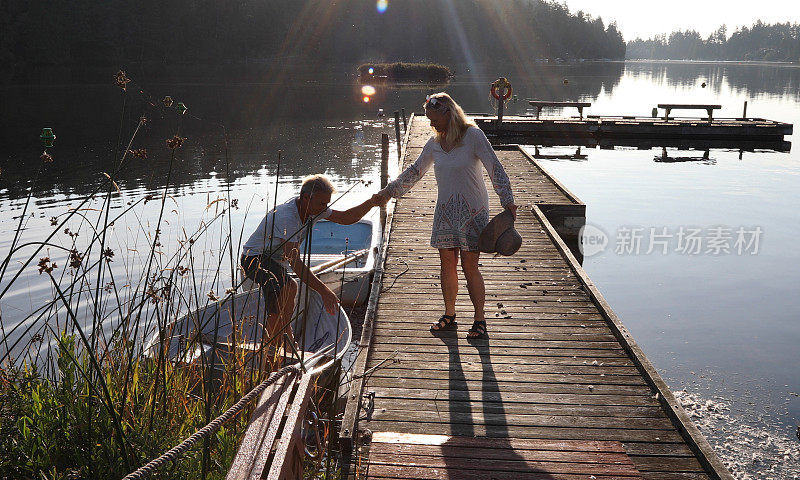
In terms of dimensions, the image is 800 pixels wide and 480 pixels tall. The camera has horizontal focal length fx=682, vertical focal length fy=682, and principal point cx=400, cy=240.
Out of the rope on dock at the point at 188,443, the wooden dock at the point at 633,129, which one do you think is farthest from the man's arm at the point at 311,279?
the wooden dock at the point at 633,129

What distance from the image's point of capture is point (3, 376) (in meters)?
3.72

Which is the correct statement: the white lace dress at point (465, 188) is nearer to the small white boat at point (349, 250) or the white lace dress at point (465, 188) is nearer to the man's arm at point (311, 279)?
the man's arm at point (311, 279)

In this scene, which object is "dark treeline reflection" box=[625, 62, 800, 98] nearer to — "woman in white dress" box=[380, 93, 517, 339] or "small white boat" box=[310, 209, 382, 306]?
"small white boat" box=[310, 209, 382, 306]

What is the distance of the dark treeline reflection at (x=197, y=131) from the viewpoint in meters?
19.2

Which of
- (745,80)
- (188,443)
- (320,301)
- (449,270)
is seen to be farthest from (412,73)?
(188,443)

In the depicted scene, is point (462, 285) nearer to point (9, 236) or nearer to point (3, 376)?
point (3, 376)

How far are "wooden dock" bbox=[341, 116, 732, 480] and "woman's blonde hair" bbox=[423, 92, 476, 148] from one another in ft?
5.66

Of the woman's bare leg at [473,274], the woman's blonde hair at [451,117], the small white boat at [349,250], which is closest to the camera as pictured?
the woman's blonde hair at [451,117]

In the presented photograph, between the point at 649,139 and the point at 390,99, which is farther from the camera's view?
the point at 390,99

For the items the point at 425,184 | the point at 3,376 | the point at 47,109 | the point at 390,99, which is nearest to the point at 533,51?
the point at 390,99

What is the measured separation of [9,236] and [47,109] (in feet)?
81.7

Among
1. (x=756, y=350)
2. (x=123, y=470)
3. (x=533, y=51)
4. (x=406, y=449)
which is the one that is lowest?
(x=756, y=350)

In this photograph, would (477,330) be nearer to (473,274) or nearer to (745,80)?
(473,274)

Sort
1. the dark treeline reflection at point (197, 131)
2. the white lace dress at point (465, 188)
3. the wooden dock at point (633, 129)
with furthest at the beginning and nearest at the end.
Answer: the wooden dock at point (633, 129) < the dark treeline reflection at point (197, 131) < the white lace dress at point (465, 188)
